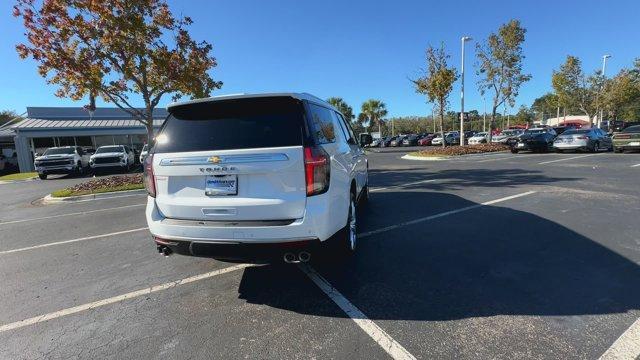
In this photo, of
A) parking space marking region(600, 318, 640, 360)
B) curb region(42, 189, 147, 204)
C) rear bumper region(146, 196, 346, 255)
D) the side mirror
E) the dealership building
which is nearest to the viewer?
parking space marking region(600, 318, 640, 360)

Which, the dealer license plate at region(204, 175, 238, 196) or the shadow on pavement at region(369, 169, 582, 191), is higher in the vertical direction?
the dealer license plate at region(204, 175, 238, 196)

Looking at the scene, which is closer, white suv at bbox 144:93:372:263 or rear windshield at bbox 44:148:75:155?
white suv at bbox 144:93:372:263

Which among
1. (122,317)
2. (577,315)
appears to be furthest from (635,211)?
(122,317)

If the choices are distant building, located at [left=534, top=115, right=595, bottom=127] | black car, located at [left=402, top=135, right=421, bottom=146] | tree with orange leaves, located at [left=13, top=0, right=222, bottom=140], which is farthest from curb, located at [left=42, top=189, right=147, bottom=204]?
distant building, located at [left=534, top=115, right=595, bottom=127]

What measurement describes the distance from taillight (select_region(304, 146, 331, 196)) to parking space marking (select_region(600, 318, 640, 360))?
2.42 metres

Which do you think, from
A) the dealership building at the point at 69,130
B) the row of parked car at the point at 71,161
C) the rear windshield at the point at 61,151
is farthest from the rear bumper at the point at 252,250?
the dealership building at the point at 69,130

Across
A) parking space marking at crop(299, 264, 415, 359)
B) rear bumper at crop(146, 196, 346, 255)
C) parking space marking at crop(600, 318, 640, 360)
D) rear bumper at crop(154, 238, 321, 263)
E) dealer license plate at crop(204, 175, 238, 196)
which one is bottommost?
parking space marking at crop(600, 318, 640, 360)

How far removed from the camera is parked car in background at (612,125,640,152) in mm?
18719

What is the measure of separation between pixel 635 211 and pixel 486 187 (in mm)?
3406

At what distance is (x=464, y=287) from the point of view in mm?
3605

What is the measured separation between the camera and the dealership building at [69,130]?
→ 88.7 ft

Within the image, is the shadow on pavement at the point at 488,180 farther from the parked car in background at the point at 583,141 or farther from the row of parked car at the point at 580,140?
the row of parked car at the point at 580,140

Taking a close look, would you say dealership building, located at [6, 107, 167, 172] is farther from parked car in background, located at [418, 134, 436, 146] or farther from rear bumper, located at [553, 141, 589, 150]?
parked car in background, located at [418, 134, 436, 146]

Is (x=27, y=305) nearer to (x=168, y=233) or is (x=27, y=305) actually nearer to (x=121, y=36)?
(x=168, y=233)
